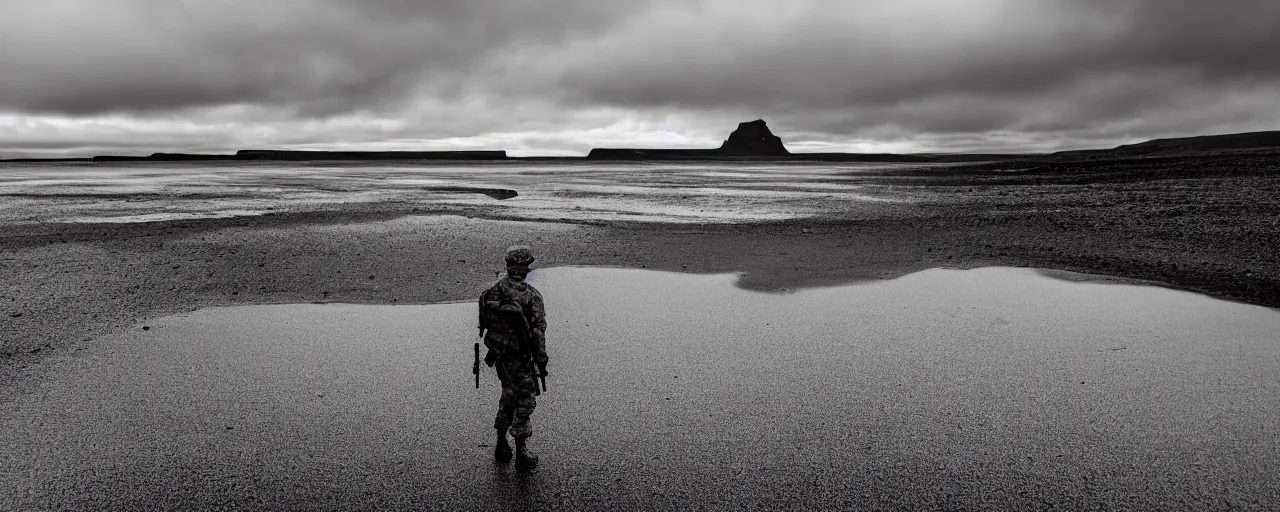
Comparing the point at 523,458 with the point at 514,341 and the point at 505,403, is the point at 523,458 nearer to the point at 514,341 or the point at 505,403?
the point at 505,403

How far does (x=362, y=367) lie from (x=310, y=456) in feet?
6.20

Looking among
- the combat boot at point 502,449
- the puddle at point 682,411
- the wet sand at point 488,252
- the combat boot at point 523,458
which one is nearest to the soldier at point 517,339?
Result: the combat boot at point 523,458

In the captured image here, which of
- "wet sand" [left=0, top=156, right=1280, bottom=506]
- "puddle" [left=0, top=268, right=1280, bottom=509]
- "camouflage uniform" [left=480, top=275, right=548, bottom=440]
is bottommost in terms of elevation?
"puddle" [left=0, top=268, right=1280, bottom=509]

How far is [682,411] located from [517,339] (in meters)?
1.70

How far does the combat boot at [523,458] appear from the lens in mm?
4547

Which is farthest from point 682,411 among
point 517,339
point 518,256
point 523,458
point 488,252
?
point 488,252

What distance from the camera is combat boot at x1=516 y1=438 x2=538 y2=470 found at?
14.9 feet

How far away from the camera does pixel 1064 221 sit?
1830 cm

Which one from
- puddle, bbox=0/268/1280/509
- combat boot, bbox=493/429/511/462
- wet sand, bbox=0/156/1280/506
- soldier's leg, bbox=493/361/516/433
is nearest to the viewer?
puddle, bbox=0/268/1280/509

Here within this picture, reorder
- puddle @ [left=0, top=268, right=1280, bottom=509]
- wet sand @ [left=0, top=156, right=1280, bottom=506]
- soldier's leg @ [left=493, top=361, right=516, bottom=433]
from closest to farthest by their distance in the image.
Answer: puddle @ [left=0, top=268, right=1280, bottom=509], soldier's leg @ [left=493, top=361, right=516, bottom=433], wet sand @ [left=0, top=156, right=1280, bottom=506]

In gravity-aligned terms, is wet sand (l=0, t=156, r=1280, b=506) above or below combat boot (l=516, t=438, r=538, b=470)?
above

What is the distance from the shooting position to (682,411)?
551 cm

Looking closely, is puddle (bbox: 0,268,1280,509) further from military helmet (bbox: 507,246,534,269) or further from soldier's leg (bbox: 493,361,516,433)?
military helmet (bbox: 507,246,534,269)

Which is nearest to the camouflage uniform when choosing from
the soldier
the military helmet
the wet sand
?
the soldier
